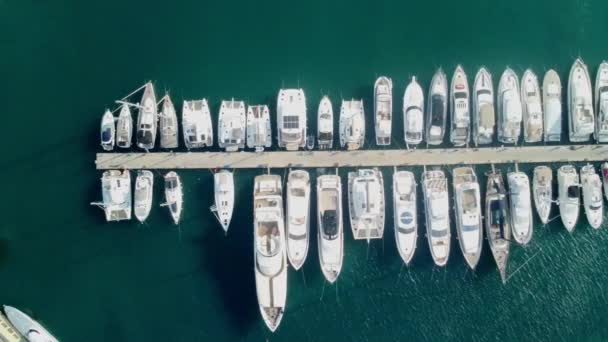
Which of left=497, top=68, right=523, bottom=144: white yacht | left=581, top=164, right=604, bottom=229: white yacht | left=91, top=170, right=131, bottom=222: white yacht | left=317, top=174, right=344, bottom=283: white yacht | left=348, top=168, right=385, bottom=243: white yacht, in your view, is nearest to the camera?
left=348, top=168, right=385, bottom=243: white yacht

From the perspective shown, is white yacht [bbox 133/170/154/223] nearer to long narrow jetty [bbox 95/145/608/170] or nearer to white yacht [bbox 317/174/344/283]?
long narrow jetty [bbox 95/145/608/170]

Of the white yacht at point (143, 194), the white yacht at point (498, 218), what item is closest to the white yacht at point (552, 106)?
the white yacht at point (498, 218)

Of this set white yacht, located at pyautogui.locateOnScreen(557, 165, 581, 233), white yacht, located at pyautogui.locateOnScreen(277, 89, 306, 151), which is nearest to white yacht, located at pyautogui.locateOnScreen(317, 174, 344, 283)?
white yacht, located at pyautogui.locateOnScreen(277, 89, 306, 151)

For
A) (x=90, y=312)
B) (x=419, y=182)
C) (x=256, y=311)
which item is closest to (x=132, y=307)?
Answer: (x=90, y=312)

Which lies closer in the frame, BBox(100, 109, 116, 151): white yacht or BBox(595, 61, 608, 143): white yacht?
BBox(595, 61, 608, 143): white yacht

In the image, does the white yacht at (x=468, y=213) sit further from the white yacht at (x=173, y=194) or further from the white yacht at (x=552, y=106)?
the white yacht at (x=173, y=194)

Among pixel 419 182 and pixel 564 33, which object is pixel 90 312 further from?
pixel 564 33

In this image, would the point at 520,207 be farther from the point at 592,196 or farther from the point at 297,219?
the point at 297,219
